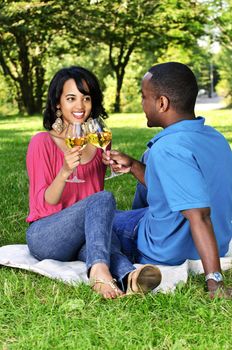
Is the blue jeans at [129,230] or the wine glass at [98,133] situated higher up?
the wine glass at [98,133]

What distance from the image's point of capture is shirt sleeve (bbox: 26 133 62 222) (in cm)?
442

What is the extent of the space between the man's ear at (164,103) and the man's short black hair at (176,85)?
0.02m

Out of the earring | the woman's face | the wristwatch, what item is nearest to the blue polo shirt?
the wristwatch

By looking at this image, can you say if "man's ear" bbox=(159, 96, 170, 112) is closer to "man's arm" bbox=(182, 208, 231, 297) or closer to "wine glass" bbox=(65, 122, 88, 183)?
"wine glass" bbox=(65, 122, 88, 183)

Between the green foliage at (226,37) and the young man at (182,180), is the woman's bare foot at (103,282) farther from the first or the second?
the green foliage at (226,37)

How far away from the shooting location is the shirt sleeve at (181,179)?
361 centimetres

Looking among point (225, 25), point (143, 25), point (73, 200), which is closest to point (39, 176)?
point (73, 200)

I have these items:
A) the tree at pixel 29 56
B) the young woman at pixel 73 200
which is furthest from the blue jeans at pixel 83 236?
the tree at pixel 29 56

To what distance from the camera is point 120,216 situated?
476 centimetres

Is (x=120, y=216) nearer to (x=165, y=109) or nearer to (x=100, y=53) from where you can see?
(x=165, y=109)

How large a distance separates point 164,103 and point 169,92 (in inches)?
2.8

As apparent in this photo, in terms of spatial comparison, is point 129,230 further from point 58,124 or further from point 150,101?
point 150,101

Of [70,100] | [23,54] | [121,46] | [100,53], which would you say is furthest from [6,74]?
[70,100]

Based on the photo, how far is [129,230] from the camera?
14.9ft
